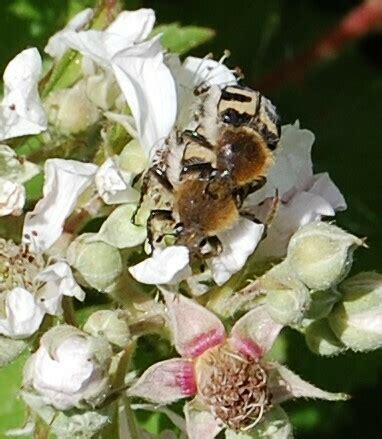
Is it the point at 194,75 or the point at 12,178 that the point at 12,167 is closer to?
the point at 12,178

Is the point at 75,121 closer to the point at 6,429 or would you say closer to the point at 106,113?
the point at 106,113

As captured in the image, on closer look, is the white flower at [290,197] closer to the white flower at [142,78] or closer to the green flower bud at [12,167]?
the white flower at [142,78]

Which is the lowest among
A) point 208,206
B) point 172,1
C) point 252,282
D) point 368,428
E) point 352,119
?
point 368,428

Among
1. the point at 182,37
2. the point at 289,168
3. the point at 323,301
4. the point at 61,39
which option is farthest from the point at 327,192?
the point at 182,37

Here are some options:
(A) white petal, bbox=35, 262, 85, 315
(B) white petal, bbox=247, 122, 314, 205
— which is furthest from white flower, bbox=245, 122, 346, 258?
(A) white petal, bbox=35, 262, 85, 315

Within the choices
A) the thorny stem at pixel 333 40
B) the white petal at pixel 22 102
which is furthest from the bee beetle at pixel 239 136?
the thorny stem at pixel 333 40

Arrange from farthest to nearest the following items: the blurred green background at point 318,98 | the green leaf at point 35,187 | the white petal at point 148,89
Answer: the blurred green background at point 318,98 → the green leaf at point 35,187 → the white petal at point 148,89

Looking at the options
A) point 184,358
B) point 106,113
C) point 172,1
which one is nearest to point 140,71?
point 106,113
